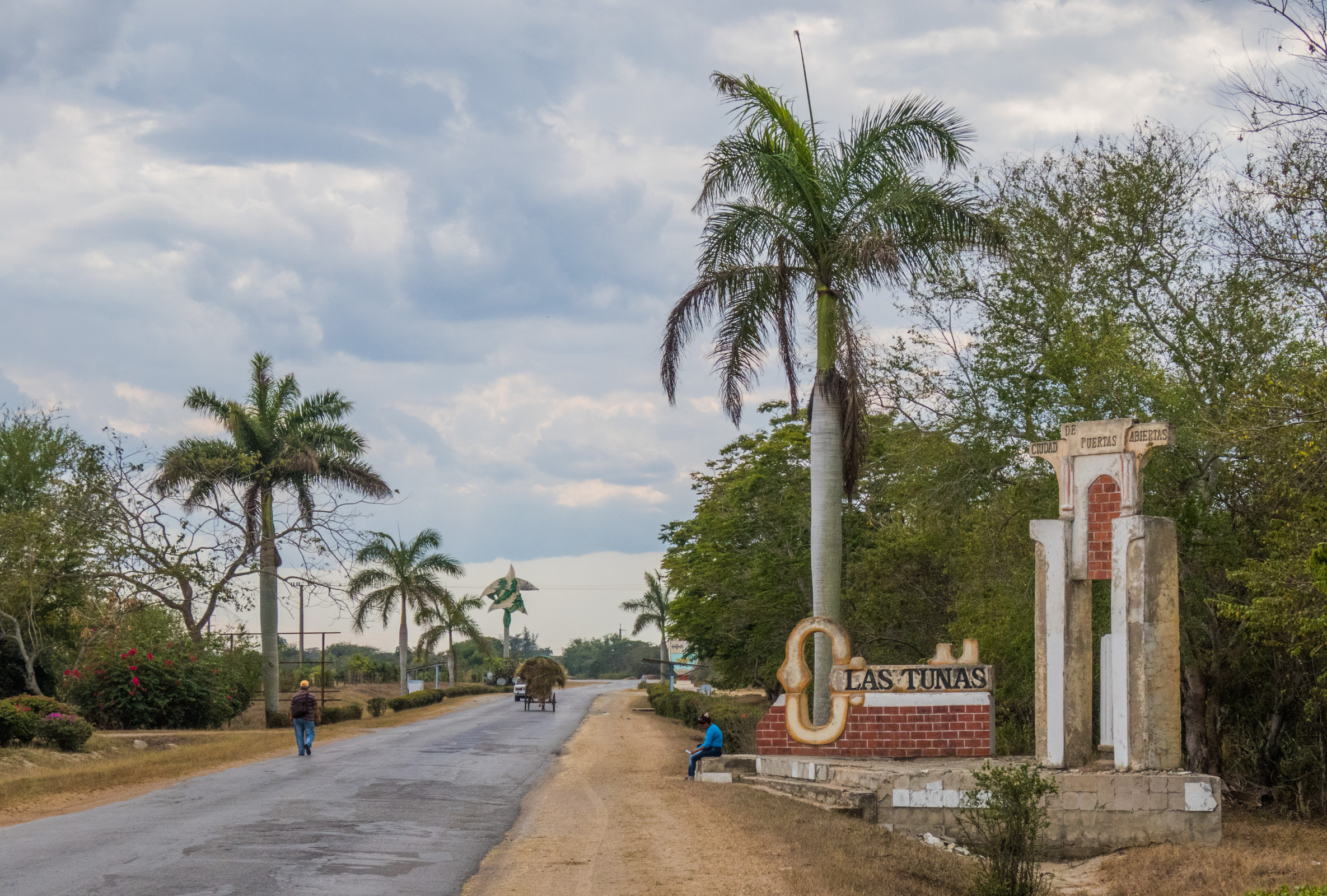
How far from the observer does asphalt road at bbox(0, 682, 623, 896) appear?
30.8ft

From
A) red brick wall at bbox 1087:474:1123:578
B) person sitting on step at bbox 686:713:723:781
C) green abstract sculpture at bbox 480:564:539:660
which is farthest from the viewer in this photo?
green abstract sculpture at bbox 480:564:539:660

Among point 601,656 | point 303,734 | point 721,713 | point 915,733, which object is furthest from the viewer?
point 601,656

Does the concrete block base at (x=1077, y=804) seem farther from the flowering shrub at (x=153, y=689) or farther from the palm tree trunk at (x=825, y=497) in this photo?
the flowering shrub at (x=153, y=689)

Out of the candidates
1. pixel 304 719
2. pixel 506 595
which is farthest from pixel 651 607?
pixel 304 719

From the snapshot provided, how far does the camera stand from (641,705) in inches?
2224

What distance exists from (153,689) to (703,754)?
61.5 feet

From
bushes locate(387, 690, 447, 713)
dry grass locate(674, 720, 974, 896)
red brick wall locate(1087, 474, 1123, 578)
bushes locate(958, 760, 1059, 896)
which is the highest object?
red brick wall locate(1087, 474, 1123, 578)

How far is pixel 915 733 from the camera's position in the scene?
16.7 metres

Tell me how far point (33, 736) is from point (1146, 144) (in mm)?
23543

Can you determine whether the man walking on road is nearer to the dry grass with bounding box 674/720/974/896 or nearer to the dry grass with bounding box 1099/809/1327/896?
the dry grass with bounding box 674/720/974/896

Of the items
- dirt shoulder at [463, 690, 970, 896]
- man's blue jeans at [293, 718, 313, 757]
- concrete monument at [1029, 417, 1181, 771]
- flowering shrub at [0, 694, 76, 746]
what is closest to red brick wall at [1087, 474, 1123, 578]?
concrete monument at [1029, 417, 1181, 771]

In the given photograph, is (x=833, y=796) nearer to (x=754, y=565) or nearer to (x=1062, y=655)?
(x=1062, y=655)

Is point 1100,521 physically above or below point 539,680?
above

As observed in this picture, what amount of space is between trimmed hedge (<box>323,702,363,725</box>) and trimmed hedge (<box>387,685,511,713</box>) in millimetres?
5265
